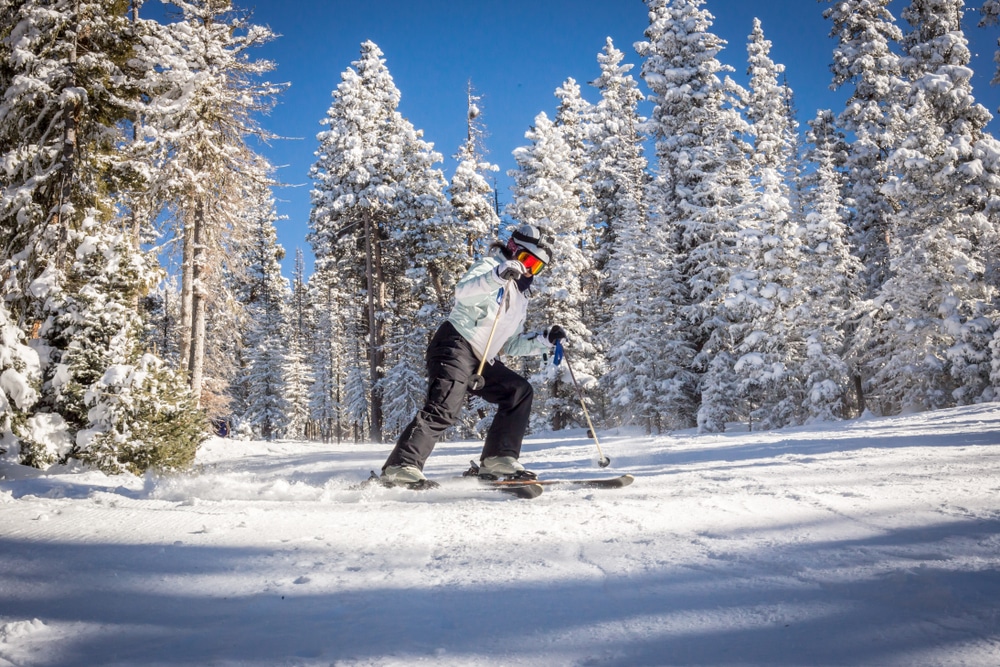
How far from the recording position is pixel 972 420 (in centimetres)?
735

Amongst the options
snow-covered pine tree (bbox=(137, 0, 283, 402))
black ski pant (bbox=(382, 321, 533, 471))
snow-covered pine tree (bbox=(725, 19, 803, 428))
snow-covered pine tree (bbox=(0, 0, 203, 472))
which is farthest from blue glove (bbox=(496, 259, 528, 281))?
snow-covered pine tree (bbox=(725, 19, 803, 428))

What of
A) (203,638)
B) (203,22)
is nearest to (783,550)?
(203,638)

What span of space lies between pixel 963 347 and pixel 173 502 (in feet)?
66.0

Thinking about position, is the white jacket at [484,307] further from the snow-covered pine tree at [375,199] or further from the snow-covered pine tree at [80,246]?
the snow-covered pine tree at [375,199]

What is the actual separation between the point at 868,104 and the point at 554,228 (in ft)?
54.7

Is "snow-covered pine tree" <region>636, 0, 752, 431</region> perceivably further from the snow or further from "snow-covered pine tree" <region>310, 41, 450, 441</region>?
the snow

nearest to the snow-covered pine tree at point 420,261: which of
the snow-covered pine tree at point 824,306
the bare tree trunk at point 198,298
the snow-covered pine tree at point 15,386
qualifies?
the bare tree trunk at point 198,298

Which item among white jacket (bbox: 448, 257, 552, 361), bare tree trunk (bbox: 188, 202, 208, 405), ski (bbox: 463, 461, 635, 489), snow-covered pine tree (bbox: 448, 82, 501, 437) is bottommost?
ski (bbox: 463, 461, 635, 489)

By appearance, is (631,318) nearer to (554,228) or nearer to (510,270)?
(554,228)

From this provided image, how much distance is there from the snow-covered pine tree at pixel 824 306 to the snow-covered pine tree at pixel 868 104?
22.1ft

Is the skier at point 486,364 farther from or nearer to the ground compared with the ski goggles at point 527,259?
nearer to the ground

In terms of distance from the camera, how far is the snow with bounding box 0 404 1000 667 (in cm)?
168

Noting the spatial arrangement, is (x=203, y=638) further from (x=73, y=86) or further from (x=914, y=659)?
(x=73, y=86)

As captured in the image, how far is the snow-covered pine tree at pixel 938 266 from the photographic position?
16.2 metres
